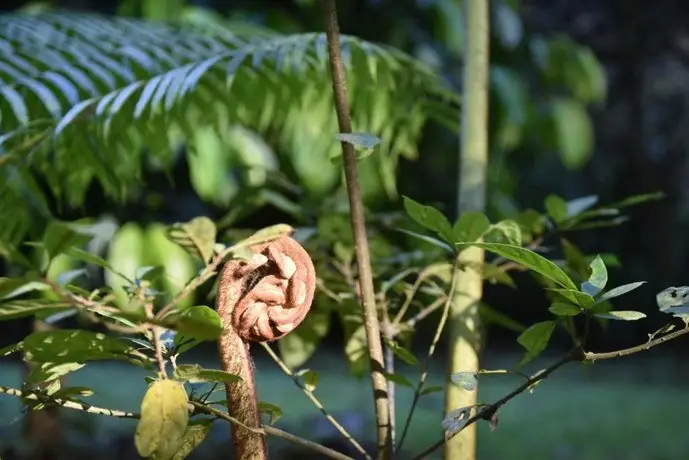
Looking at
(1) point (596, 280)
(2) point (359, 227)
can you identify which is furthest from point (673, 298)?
(2) point (359, 227)

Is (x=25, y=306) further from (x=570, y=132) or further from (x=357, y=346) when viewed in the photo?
(x=570, y=132)

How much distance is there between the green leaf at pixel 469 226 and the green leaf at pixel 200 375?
0.57ft

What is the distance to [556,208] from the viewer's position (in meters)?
0.61

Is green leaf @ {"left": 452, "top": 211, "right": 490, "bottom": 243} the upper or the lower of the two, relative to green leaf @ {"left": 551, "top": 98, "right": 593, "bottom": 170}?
upper

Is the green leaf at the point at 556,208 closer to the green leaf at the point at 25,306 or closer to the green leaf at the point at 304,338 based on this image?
the green leaf at the point at 304,338

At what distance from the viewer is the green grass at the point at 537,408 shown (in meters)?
2.09

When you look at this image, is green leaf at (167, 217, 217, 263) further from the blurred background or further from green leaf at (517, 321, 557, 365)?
the blurred background

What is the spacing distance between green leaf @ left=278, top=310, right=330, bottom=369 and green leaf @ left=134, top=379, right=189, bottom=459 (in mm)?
382

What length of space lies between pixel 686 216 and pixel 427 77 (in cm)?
307

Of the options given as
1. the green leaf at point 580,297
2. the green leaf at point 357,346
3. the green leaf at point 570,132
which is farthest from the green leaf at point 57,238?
the green leaf at point 570,132

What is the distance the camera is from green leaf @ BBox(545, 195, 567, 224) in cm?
61

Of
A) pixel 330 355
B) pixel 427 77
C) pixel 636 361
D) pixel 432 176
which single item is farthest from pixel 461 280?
pixel 636 361

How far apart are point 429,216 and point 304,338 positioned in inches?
11.6

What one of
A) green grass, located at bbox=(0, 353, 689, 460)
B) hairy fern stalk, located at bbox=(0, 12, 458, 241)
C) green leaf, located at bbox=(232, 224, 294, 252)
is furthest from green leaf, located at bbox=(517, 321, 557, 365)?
green grass, located at bbox=(0, 353, 689, 460)
